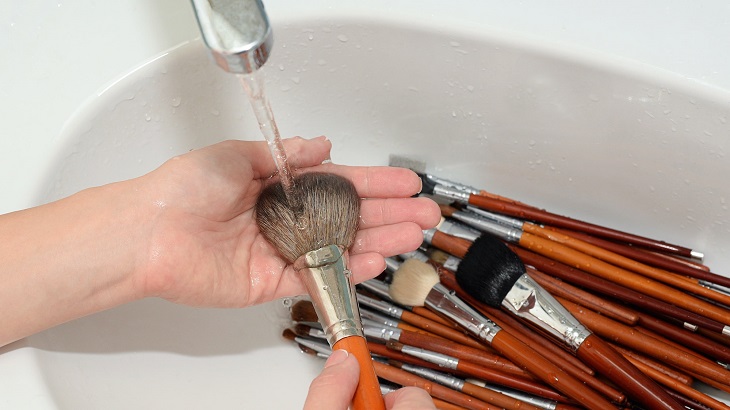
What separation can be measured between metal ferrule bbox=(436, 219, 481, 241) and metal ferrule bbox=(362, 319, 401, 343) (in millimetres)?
121

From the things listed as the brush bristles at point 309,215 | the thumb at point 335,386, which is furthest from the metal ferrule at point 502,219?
the thumb at point 335,386

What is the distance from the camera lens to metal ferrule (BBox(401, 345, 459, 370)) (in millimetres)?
729

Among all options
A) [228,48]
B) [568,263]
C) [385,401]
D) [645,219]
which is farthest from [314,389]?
[645,219]

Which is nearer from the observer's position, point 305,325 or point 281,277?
point 281,277

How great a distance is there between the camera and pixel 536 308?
2.33ft

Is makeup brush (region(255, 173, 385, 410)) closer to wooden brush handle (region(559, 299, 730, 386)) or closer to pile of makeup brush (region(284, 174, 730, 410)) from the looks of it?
pile of makeup brush (region(284, 174, 730, 410))

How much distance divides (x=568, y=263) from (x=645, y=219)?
122mm

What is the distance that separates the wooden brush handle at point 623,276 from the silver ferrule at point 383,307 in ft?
0.49

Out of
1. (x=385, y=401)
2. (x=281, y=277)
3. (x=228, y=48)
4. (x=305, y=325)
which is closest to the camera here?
(x=228, y=48)

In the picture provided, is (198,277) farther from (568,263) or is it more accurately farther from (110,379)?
(568,263)

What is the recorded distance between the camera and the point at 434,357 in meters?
0.73

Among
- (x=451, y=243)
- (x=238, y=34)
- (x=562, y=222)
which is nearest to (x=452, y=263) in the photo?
(x=451, y=243)

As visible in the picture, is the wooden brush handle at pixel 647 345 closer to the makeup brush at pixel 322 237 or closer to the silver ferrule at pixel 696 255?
the silver ferrule at pixel 696 255

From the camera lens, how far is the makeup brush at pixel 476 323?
68 centimetres
